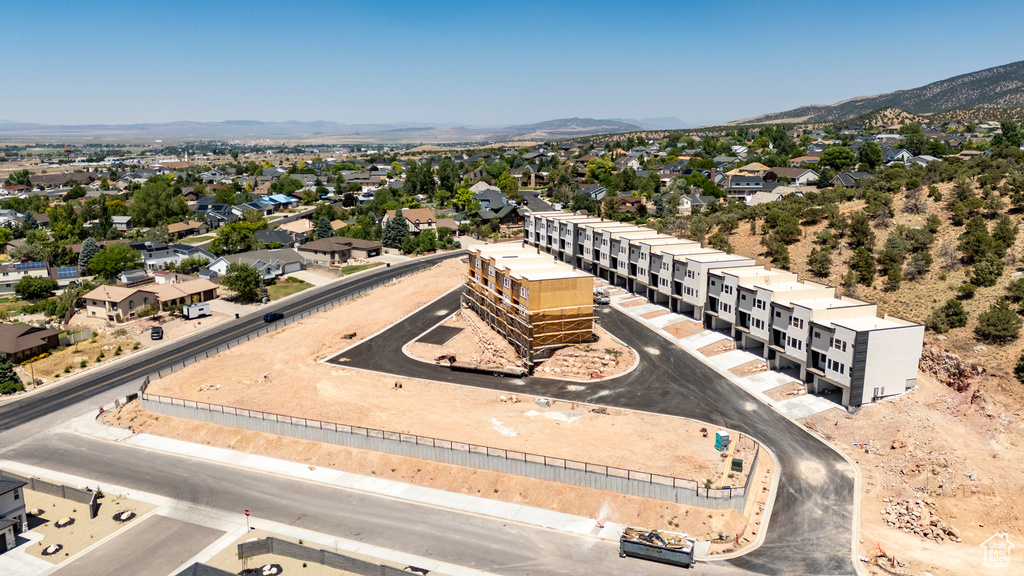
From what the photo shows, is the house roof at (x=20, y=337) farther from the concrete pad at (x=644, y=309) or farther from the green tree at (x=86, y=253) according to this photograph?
the concrete pad at (x=644, y=309)

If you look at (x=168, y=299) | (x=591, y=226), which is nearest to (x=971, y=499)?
(x=591, y=226)

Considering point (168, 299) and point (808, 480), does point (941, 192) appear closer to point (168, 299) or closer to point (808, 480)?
point (808, 480)

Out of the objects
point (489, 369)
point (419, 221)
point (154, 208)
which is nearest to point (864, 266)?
point (489, 369)

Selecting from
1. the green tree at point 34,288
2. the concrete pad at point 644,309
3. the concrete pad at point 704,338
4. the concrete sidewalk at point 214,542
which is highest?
the green tree at point 34,288

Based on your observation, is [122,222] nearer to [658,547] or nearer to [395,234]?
[395,234]

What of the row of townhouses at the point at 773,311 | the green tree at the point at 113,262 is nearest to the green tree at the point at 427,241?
the row of townhouses at the point at 773,311

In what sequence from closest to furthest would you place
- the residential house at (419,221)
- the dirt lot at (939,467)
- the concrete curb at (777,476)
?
1. the concrete curb at (777,476)
2. the dirt lot at (939,467)
3. the residential house at (419,221)
